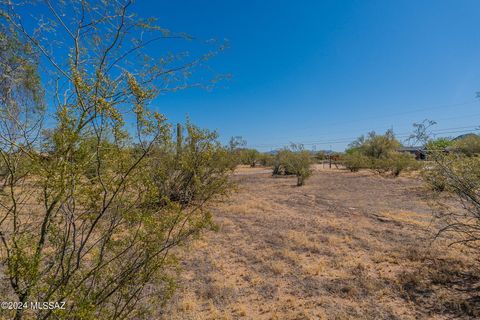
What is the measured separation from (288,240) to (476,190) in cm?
353

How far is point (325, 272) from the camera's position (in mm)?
4332

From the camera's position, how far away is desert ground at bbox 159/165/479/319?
10.8ft

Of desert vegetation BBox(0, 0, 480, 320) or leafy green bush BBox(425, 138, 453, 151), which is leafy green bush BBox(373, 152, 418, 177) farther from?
leafy green bush BBox(425, 138, 453, 151)

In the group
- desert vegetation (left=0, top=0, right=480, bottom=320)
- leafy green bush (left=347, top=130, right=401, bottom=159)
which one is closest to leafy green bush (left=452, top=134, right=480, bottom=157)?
desert vegetation (left=0, top=0, right=480, bottom=320)

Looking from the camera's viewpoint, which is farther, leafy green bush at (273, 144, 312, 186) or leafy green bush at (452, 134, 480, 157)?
leafy green bush at (273, 144, 312, 186)

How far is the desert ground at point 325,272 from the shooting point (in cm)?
330

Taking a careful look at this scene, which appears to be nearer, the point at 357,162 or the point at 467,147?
the point at 467,147

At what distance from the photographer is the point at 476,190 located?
12.6 feet

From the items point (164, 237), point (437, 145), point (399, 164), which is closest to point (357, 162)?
point (399, 164)

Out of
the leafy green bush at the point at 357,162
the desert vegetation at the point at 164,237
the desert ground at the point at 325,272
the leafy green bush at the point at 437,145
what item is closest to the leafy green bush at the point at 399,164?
the leafy green bush at the point at 357,162

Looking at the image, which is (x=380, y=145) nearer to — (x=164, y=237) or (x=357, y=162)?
(x=357, y=162)

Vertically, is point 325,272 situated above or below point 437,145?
below

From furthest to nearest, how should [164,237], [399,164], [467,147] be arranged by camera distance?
[399,164] < [467,147] < [164,237]

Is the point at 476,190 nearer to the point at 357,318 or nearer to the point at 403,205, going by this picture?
the point at 357,318
